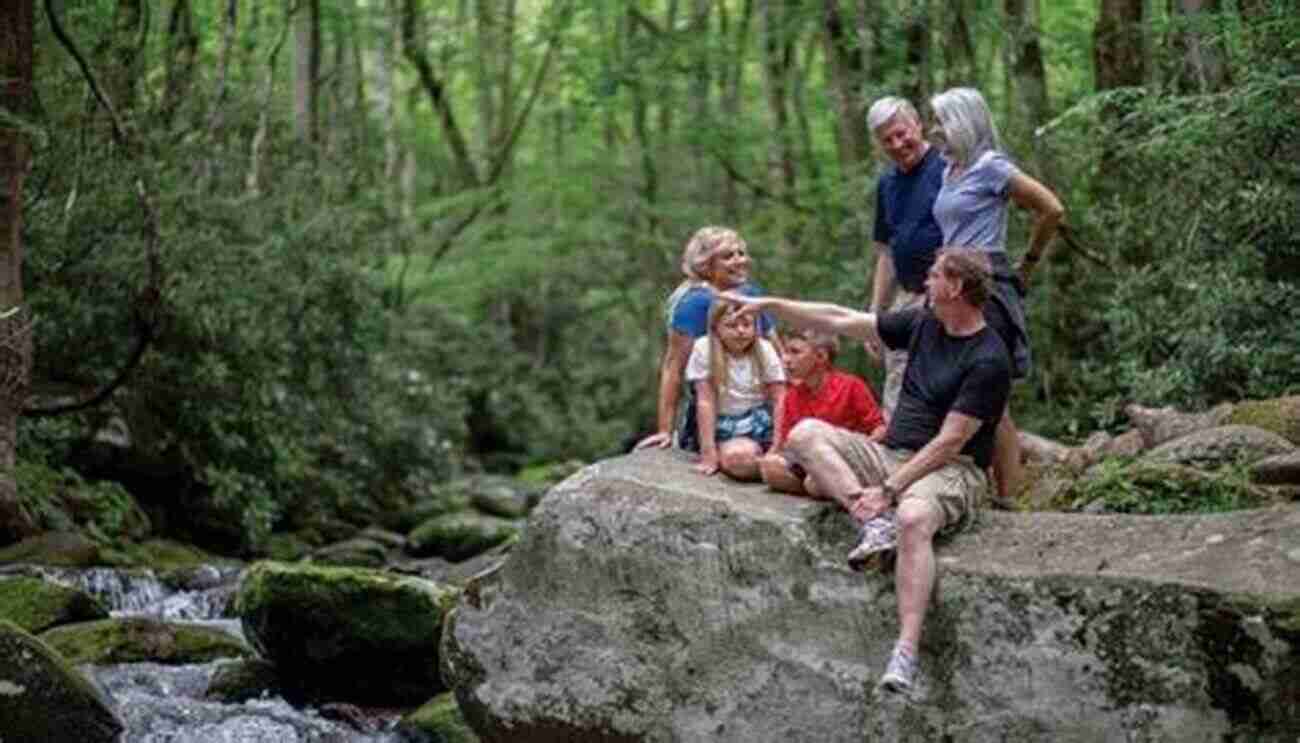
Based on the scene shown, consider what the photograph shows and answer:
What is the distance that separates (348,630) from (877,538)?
427 centimetres

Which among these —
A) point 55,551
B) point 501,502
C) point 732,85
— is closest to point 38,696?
point 55,551

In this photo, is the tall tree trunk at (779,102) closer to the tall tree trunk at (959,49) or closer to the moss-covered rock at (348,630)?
the tall tree trunk at (959,49)

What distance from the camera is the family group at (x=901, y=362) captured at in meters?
6.75

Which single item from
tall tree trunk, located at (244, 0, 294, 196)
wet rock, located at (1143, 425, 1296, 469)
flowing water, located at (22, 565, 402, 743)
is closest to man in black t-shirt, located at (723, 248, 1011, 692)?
wet rock, located at (1143, 425, 1296, 469)

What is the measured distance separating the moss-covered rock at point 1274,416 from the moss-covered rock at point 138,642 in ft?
19.8

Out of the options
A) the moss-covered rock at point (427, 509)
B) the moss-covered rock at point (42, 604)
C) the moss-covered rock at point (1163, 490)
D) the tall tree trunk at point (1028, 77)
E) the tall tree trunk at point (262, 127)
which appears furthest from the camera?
the moss-covered rock at point (427, 509)

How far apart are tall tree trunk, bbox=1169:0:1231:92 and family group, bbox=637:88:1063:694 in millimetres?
3342

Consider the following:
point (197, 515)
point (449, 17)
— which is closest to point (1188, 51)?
point (197, 515)

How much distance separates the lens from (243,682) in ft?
33.3

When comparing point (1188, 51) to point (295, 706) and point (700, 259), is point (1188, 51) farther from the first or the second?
point (295, 706)

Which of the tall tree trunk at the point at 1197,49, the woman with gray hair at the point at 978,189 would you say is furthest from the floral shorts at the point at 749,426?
the tall tree trunk at the point at 1197,49

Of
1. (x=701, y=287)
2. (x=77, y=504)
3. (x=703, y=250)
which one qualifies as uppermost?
(x=703, y=250)

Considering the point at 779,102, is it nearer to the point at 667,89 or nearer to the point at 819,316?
the point at 667,89

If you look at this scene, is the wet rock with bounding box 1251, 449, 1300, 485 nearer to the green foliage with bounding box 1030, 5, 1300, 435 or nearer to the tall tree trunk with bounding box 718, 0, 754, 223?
the green foliage with bounding box 1030, 5, 1300, 435
